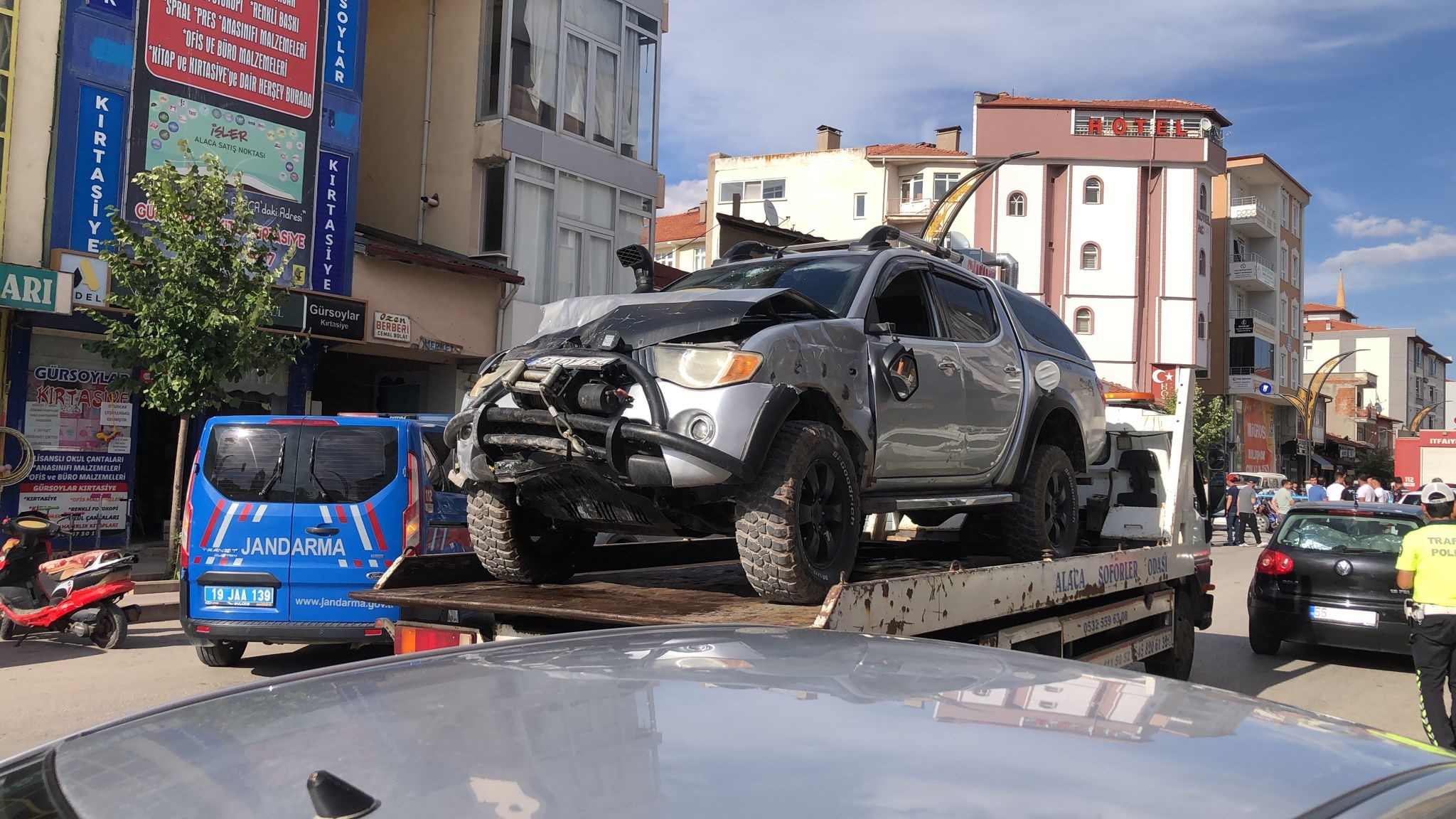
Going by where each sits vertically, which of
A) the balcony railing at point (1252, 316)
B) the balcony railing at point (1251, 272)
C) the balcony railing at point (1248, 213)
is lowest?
the balcony railing at point (1252, 316)

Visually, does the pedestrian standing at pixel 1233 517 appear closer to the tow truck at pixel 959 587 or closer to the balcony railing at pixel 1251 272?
the tow truck at pixel 959 587

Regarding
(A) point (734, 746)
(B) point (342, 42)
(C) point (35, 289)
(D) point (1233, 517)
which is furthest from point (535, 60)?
(A) point (734, 746)

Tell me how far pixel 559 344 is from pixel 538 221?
1607 centimetres

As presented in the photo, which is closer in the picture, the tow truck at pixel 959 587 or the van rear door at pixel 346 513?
the tow truck at pixel 959 587

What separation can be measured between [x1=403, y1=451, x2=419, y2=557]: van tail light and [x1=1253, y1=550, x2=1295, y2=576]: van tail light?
7544 millimetres

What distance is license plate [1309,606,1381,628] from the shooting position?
33.2 feet

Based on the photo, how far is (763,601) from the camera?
16.1 feet

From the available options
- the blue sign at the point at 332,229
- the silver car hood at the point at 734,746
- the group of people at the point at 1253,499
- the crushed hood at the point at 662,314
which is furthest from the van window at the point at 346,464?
the group of people at the point at 1253,499

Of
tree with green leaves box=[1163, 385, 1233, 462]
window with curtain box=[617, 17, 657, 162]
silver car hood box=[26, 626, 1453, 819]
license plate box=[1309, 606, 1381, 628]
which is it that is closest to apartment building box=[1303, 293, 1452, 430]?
tree with green leaves box=[1163, 385, 1233, 462]

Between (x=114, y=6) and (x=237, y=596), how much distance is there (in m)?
9.98

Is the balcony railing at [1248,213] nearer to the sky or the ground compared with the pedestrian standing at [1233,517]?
nearer to the sky

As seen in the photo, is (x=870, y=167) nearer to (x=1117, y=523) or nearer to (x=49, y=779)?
(x=1117, y=523)

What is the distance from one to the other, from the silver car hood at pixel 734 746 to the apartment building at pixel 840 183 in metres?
51.1

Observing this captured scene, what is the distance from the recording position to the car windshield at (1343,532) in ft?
34.5
